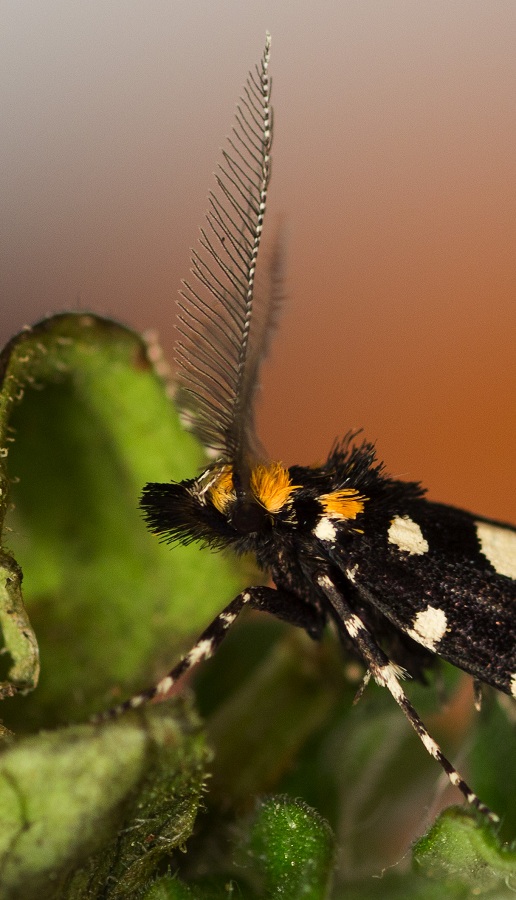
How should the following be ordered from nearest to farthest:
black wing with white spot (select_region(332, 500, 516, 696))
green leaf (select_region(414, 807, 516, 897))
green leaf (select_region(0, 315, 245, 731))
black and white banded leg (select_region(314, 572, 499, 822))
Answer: green leaf (select_region(414, 807, 516, 897))
green leaf (select_region(0, 315, 245, 731))
black and white banded leg (select_region(314, 572, 499, 822))
black wing with white spot (select_region(332, 500, 516, 696))

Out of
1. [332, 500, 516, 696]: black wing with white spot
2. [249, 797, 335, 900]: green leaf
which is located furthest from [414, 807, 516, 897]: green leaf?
[332, 500, 516, 696]: black wing with white spot

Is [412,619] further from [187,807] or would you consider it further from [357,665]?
[187,807]

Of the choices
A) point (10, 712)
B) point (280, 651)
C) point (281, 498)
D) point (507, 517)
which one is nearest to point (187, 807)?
point (10, 712)

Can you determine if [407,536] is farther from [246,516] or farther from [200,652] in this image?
[200,652]

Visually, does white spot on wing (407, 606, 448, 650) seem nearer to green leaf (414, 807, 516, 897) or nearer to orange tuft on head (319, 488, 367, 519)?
orange tuft on head (319, 488, 367, 519)

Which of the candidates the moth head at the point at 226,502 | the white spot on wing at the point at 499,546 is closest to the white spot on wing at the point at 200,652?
the moth head at the point at 226,502

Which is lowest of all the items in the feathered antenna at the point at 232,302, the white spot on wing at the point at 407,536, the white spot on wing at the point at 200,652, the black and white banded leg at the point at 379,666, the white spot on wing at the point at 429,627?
the white spot on wing at the point at 200,652

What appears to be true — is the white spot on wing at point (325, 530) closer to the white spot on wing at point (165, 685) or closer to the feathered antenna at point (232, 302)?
the feathered antenna at point (232, 302)
